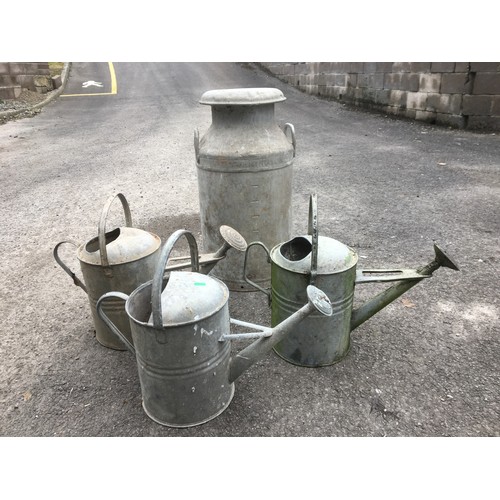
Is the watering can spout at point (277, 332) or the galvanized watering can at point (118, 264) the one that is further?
the galvanized watering can at point (118, 264)

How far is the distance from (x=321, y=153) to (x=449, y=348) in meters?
5.41

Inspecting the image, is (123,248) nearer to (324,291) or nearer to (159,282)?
(159,282)

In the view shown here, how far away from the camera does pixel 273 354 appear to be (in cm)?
284

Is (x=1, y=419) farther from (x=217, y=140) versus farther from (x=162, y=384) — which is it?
(x=217, y=140)

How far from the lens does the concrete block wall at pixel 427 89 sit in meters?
7.82

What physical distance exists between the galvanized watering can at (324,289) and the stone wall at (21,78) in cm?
1349

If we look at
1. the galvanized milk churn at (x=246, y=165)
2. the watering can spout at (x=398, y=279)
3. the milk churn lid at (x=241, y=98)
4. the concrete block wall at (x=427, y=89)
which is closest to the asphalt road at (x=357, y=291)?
the watering can spout at (x=398, y=279)

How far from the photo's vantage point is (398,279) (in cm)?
260

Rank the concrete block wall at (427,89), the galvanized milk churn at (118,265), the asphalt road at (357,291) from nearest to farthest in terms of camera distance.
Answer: the asphalt road at (357,291) → the galvanized milk churn at (118,265) → the concrete block wall at (427,89)

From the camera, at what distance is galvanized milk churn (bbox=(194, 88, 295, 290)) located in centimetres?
311

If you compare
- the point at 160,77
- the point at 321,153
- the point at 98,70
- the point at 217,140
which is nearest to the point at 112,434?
the point at 217,140

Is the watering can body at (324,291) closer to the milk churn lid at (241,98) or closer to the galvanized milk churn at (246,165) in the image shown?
the galvanized milk churn at (246,165)

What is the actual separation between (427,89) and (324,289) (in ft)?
25.6

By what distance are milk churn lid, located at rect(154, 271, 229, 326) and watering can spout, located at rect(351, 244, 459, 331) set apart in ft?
3.18
